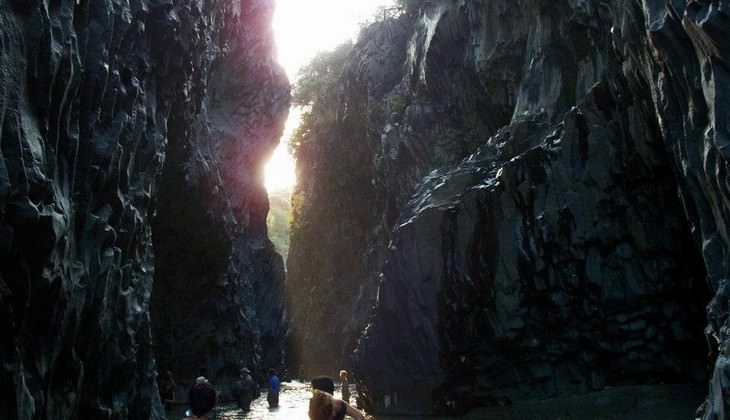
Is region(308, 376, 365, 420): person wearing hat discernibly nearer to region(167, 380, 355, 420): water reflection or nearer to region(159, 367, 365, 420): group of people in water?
region(159, 367, 365, 420): group of people in water

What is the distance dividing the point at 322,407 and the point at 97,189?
10.3 meters

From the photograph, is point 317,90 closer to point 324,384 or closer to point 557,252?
point 557,252

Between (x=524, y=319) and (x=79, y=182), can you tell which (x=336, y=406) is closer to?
(x=79, y=182)

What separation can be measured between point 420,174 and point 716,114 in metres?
26.2

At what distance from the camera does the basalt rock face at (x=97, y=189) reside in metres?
9.80

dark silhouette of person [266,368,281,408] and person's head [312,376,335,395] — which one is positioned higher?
dark silhouette of person [266,368,281,408]

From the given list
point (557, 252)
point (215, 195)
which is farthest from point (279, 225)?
point (557, 252)

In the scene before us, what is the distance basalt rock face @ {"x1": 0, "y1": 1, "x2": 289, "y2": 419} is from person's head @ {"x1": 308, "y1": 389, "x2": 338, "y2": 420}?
6.22 metres

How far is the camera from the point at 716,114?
1090cm

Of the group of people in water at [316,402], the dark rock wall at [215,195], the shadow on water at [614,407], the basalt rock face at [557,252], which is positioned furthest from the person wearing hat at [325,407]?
the dark rock wall at [215,195]

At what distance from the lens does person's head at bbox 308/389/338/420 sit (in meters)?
4.83

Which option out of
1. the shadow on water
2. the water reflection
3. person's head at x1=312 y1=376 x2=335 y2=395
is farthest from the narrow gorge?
person's head at x1=312 y1=376 x2=335 y2=395

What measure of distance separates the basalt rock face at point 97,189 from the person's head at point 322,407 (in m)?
6.22

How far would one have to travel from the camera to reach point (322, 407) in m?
4.84
